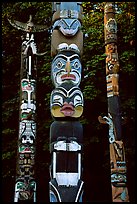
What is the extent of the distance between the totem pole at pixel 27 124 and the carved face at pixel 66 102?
3032 mm

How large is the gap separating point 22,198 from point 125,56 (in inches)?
187

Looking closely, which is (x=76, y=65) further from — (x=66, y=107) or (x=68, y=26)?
(x=66, y=107)

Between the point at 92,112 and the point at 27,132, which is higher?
the point at 92,112

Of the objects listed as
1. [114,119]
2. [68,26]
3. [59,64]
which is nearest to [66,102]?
[59,64]

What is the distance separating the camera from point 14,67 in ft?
42.5

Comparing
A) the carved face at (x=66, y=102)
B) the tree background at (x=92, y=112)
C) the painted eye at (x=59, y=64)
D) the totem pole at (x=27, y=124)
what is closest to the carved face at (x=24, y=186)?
the totem pole at (x=27, y=124)

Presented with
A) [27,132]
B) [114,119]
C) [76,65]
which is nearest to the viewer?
[76,65]

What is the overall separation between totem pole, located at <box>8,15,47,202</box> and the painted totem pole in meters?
1.82

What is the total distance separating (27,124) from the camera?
909 cm

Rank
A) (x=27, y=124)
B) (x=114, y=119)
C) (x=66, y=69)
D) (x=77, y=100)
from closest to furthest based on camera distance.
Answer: (x=77, y=100) → (x=66, y=69) → (x=114, y=119) → (x=27, y=124)

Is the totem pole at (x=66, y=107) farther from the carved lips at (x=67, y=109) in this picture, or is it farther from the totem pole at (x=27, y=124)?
the totem pole at (x=27, y=124)

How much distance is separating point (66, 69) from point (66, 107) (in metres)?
0.70

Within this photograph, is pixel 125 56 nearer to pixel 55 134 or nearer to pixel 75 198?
pixel 55 134

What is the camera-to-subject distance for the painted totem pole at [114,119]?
7.71 metres
